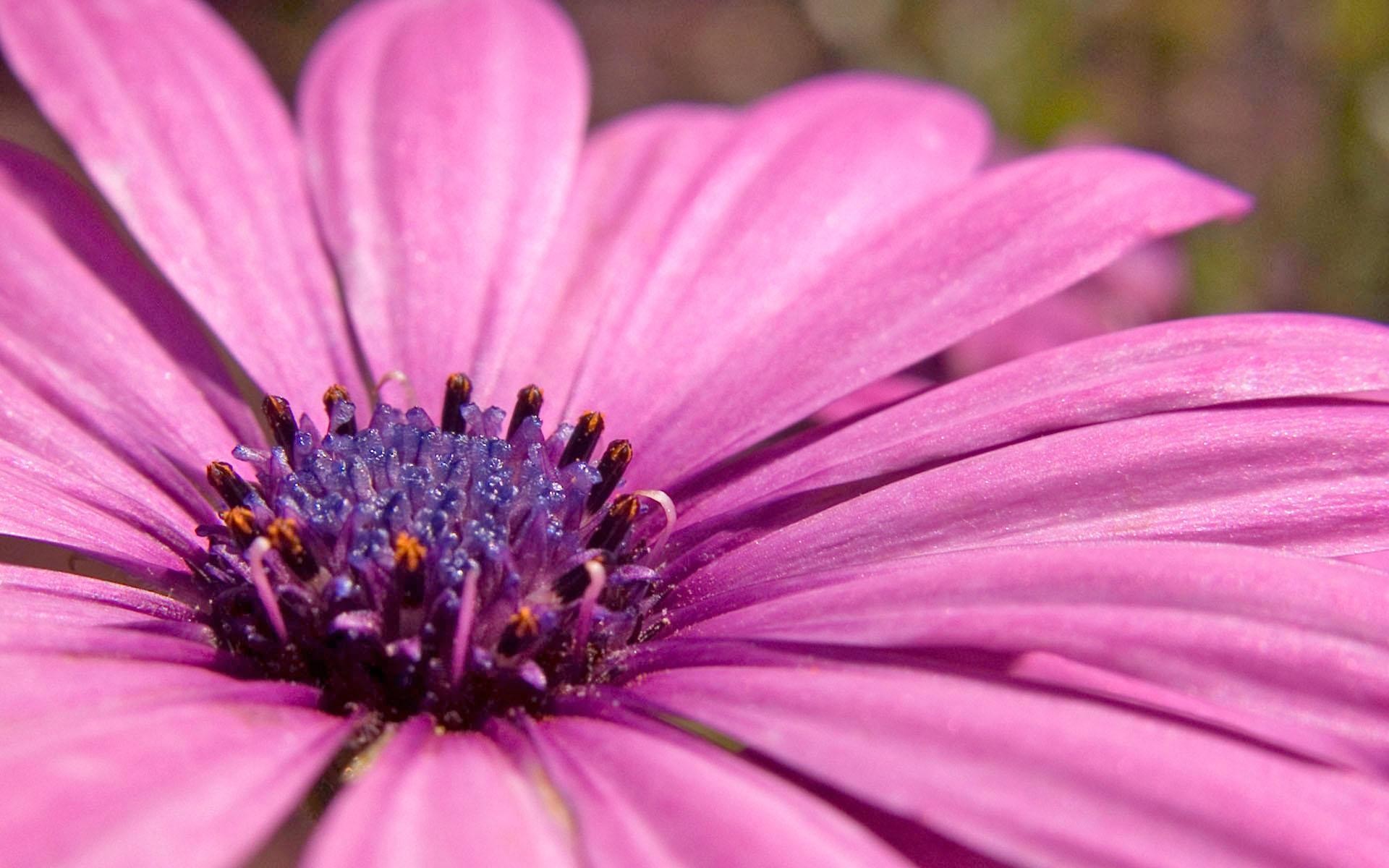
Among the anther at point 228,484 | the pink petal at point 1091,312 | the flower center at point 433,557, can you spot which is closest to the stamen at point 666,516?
the flower center at point 433,557

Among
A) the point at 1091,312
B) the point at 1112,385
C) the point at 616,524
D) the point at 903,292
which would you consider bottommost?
the point at 616,524

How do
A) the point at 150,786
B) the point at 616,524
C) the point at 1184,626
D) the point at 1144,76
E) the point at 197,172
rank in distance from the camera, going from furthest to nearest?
the point at 1144,76
the point at 197,172
the point at 616,524
the point at 1184,626
the point at 150,786

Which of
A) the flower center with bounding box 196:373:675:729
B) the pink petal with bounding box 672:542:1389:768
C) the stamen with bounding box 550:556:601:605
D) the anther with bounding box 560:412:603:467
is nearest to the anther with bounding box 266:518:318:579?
the flower center with bounding box 196:373:675:729

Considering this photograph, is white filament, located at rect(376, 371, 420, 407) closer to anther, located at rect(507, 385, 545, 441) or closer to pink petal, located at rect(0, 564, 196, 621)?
anther, located at rect(507, 385, 545, 441)

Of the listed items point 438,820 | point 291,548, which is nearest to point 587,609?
point 291,548

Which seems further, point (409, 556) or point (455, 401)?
point (455, 401)

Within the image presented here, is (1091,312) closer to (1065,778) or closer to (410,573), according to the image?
(410,573)

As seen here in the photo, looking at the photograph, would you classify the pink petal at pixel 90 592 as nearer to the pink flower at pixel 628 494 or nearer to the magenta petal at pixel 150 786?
the pink flower at pixel 628 494
